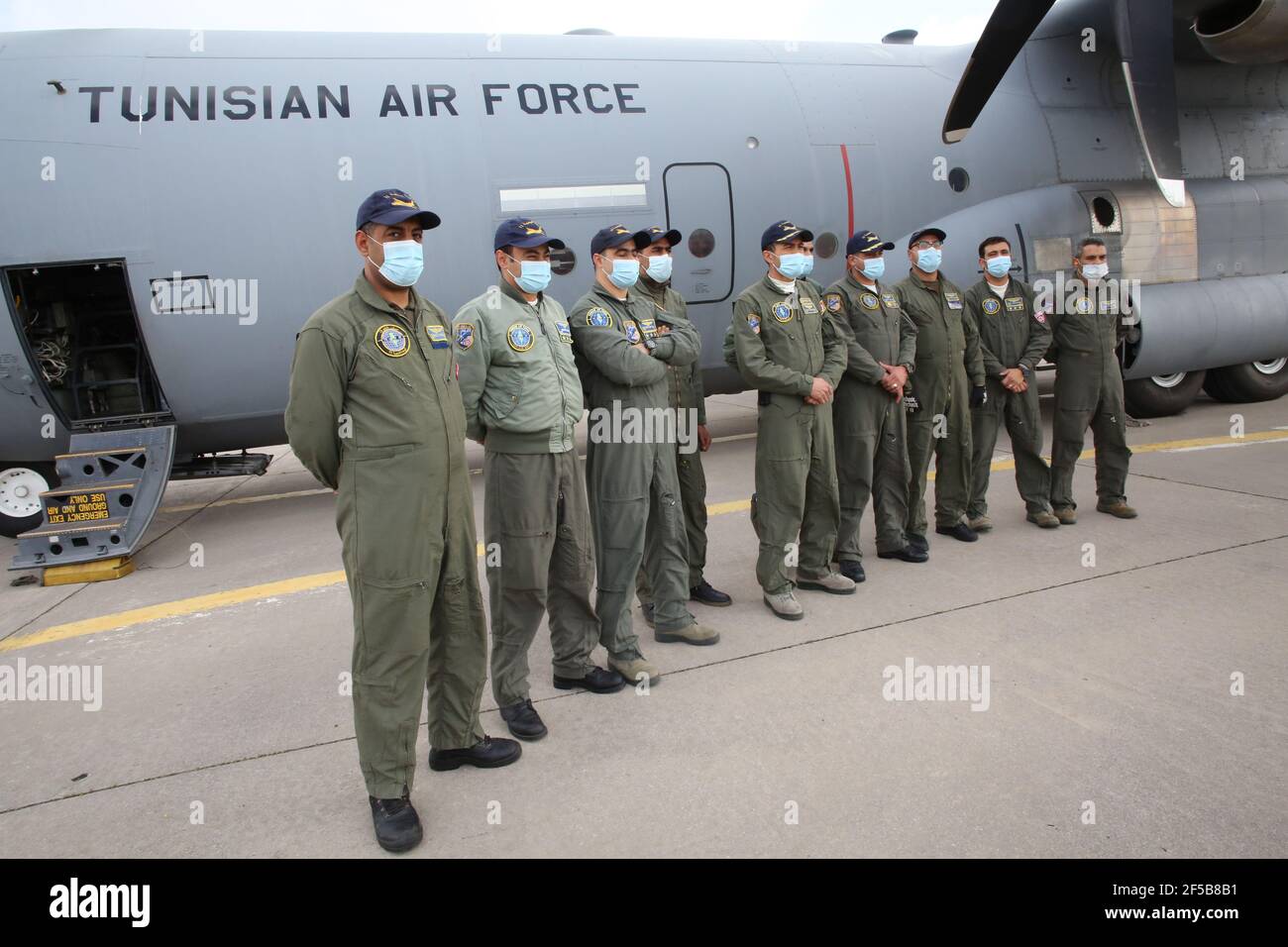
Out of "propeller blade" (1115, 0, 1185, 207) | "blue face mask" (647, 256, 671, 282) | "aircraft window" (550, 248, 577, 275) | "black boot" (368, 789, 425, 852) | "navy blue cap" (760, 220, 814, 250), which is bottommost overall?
"black boot" (368, 789, 425, 852)

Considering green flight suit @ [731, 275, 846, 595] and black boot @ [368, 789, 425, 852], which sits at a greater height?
green flight suit @ [731, 275, 846, 595]

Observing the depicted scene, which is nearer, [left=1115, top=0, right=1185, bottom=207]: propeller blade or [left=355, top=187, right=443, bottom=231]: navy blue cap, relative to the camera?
[left=355, top=187, right=443, bottom=231]: navy blue cap

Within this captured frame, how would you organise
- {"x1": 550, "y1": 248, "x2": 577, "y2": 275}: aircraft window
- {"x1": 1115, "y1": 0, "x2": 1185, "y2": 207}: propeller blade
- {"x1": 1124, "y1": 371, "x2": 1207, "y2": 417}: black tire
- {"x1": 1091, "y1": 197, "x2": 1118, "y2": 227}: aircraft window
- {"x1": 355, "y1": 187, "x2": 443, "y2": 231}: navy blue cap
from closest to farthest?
{"x1": 355, "y1": 187, "x2": 443, "y2": 231}: navy blue cap
{"x1": 1115, "y1": 0, "x2": 1185, "y2": 207}: propeller blade
{"x1": 550, "y1": 248, "x2": 577, "y2": 275}: aircraft window
{"x1": 1091, "y1": 197, "x2": 1118, "y2": 227}: aircraft window
{"x1": 1124, "y1": 371, "x2": 1207, "y2": 417}: black tire

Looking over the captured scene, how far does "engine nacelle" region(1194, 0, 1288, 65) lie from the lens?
634 cm

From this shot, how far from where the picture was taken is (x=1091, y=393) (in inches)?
224

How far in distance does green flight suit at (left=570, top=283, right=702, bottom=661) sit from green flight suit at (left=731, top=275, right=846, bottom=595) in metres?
0.56

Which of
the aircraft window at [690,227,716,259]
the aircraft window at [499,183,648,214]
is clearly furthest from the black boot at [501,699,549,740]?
the aircraft window at [690,227,716,259]

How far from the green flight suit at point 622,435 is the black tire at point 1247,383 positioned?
335 inches

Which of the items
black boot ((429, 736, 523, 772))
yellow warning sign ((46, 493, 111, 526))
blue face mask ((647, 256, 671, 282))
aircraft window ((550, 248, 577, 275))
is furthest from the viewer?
aircraft window ((550, 248, 577, 275))

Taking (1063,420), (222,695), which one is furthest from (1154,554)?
(222,695)

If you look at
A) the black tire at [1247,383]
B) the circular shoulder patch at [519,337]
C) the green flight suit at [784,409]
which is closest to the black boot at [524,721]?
the circular shoulder patch at [519,337]

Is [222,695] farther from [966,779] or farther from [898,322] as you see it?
[898,322]

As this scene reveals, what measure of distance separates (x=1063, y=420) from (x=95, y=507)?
22.1ft

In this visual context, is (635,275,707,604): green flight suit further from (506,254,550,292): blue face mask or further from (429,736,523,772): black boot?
(429,736,523,772): black boot
